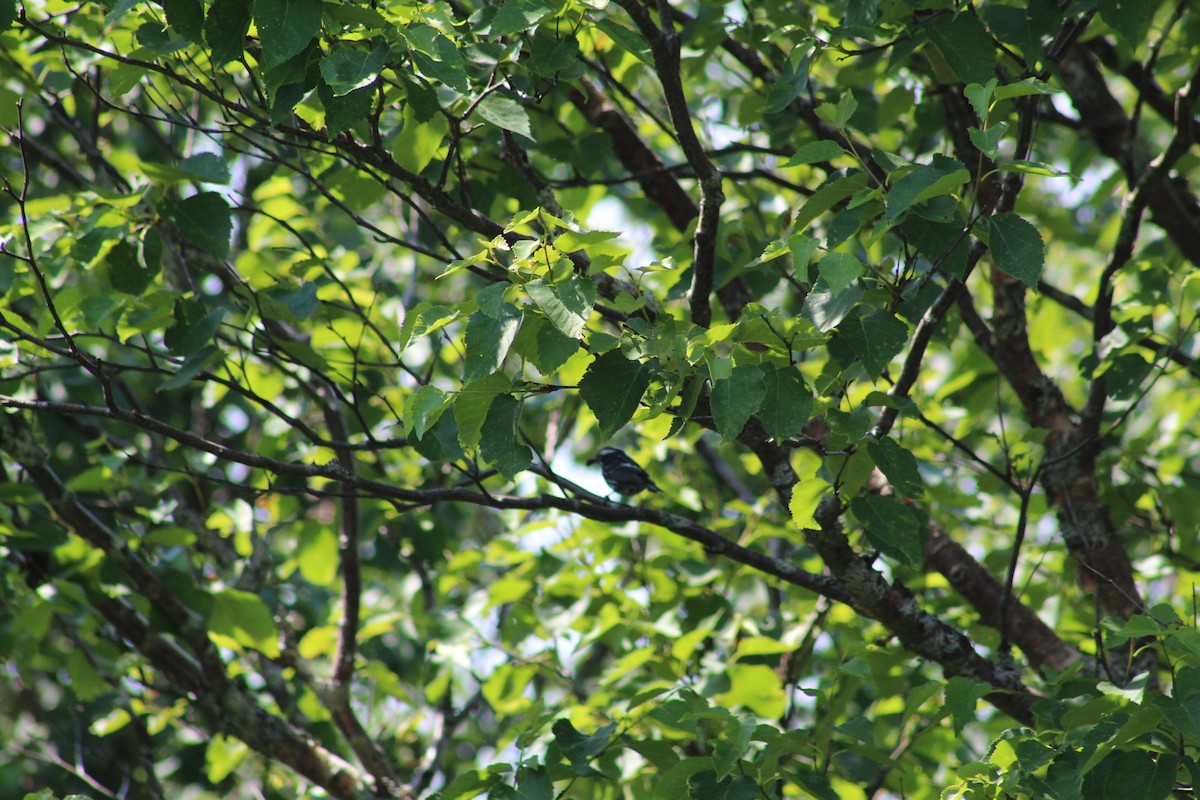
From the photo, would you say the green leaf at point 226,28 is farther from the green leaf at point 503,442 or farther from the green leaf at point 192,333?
the green leaf at point 503,442

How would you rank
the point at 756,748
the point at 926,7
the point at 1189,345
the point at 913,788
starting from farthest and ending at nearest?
the point at 1189,345 → the point at 913,788 → the point at 756,748 → the point at 926,7

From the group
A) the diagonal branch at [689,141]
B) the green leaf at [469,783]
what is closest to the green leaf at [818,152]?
the diagonal branch at [689,141]

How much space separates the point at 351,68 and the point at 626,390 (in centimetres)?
74

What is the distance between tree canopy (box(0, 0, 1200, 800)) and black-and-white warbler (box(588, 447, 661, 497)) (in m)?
0.20

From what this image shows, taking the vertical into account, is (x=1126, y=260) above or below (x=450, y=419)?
above

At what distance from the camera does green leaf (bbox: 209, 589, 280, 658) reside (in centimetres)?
345

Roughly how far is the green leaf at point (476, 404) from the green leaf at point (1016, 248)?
90cm

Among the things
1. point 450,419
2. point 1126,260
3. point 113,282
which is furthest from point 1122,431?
point 113,282

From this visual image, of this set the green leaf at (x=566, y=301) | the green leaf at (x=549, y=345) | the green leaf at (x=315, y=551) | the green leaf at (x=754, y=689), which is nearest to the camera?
the green leaf at (x=566, y=301)

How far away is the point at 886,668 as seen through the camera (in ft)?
10.0

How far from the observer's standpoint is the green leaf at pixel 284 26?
1.82 meters

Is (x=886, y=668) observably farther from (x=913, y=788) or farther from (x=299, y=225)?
(x=299, y=225)

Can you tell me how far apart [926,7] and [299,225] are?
7.39 feet

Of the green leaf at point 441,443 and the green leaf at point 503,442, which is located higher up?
the green leaf at point 441,443
